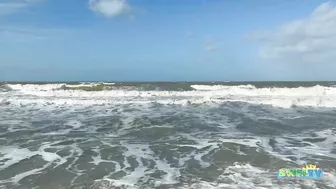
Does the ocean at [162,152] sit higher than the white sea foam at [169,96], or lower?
lower

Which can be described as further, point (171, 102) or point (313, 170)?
point (171, 102)

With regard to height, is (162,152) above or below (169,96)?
below

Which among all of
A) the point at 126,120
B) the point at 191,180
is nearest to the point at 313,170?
the point at 191,180

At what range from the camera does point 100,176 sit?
292 inches

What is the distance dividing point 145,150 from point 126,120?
6300 mm

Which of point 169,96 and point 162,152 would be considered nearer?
point 162,152

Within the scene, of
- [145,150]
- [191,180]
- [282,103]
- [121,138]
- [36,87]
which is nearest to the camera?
[191,180]

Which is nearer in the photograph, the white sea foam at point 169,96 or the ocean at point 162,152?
the ocean at point 162,152

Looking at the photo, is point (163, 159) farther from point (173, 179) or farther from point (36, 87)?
point (36, 87)

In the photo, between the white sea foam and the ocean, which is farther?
the white sea foam

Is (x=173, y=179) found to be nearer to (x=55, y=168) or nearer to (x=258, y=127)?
(x=55, y=168)

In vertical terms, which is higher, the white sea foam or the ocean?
the white sea foam

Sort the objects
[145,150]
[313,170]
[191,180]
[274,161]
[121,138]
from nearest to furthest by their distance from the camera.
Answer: [191,180] < [313,170] < [274,161] < [145,150] < [121,138]

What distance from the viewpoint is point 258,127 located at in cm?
1433
